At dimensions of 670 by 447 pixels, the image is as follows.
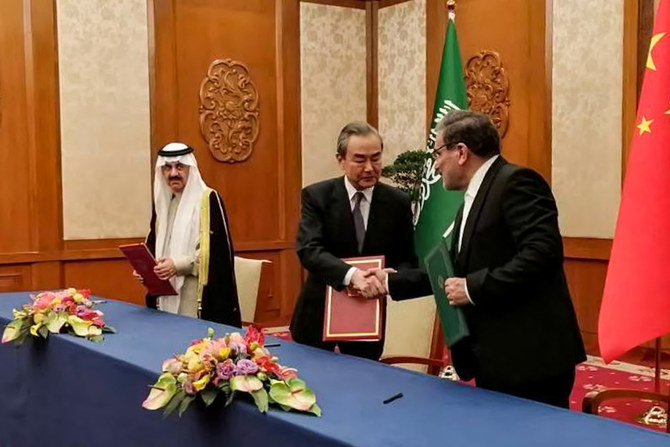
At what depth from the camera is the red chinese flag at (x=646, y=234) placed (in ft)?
7.56

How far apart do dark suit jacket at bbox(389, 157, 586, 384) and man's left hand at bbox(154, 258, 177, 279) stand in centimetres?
181

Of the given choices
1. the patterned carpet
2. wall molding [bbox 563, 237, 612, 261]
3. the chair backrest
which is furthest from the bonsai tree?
the chair backrest

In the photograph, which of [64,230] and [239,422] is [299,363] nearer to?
[239,422]

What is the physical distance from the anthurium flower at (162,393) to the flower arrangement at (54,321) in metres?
0.88

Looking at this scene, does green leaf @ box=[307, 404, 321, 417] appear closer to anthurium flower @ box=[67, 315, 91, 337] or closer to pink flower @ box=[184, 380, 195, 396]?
pink flower @ box=[184, 380, 195, 396]

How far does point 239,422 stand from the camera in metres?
1.94

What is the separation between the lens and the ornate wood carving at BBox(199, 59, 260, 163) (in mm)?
7297

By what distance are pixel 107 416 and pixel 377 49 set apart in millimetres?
6205

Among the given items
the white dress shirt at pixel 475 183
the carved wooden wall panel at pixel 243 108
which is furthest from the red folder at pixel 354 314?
the carved wooden wall panel at pixel 243 108

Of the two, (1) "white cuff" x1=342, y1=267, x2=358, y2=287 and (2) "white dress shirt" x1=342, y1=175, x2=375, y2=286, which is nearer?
(1) "white cuff" x1=342, y1=267, x2=358, y2=287

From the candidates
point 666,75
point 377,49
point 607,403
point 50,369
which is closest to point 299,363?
point 50,369

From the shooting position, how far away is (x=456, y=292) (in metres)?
2.18

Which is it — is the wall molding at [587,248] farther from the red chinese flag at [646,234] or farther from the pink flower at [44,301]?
the pink flower at [44,301]

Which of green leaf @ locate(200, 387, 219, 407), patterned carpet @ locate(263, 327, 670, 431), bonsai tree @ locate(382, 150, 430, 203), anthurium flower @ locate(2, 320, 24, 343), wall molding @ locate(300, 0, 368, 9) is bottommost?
patterned carpet @ locate(263, 327, 670, 431)
